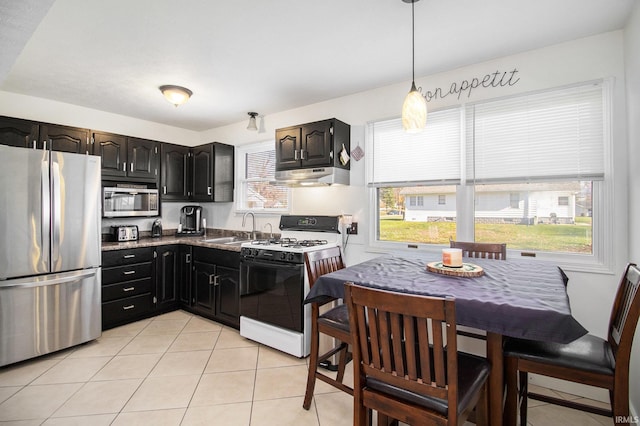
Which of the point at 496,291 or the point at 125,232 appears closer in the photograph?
the point at 496,291

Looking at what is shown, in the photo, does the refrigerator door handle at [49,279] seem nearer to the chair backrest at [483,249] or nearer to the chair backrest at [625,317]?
the chair backrest at [483,249]

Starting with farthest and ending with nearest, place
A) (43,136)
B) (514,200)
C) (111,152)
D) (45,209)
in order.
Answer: (111,152)
(43,136)
(45,209)
(514,200)

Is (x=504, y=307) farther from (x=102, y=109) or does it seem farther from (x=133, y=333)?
(x=102, y=109)

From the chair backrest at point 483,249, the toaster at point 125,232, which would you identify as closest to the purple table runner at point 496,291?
the chair backrest at point 483,249

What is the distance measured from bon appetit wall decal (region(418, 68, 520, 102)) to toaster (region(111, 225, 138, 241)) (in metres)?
3.81

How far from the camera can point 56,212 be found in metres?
2.72

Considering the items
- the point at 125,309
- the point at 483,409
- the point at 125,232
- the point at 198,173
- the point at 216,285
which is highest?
the point at 198,173

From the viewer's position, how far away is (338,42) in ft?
7.45

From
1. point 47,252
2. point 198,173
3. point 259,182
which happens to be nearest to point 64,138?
point 47,252

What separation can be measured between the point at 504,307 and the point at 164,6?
2491 mm

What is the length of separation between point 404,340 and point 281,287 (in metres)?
1.73

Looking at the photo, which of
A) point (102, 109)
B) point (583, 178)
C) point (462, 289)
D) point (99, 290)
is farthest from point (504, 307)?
point (102, 109)

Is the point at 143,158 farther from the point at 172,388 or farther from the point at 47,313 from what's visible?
the point at 172,388

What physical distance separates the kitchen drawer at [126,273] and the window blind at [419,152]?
9.19ft
